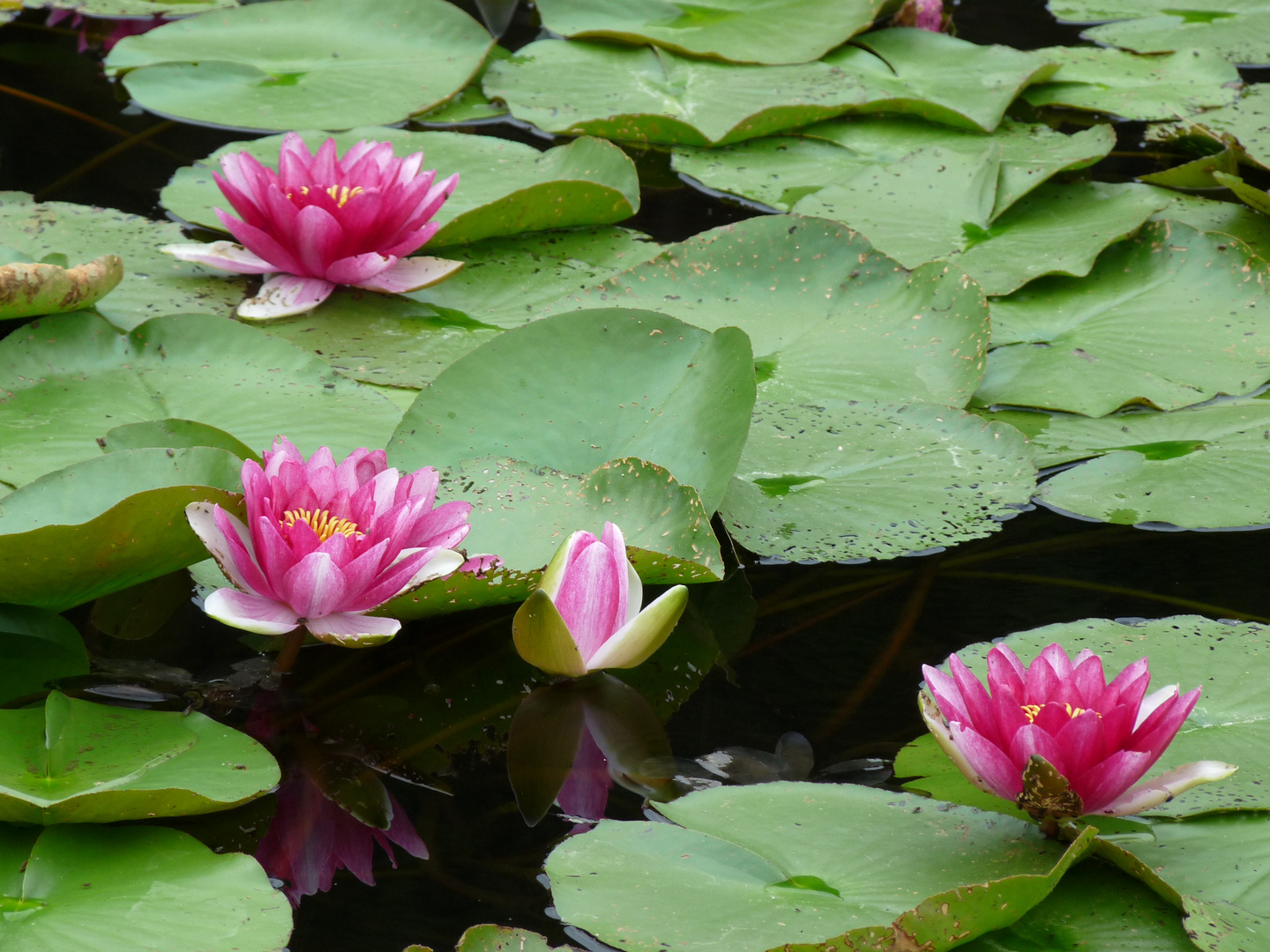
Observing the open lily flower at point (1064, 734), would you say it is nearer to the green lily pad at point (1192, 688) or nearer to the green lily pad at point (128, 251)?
the green lily pad at point (1192, 688)

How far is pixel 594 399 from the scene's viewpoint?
1535mm

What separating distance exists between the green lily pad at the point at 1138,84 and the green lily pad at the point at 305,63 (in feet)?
4.43

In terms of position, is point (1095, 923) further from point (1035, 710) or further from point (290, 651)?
point (290, 651)

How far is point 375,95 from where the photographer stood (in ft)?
8.55

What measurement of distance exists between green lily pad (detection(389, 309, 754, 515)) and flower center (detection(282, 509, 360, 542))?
245 millimetres

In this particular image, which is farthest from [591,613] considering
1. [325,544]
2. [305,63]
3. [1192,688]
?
[305,63]

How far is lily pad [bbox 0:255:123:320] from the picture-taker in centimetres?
159

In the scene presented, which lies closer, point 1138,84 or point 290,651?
point 290,651

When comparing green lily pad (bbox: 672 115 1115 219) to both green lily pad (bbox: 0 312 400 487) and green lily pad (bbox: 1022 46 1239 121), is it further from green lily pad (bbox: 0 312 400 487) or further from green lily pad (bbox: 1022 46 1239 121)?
green lily pad (bbox: 0 312 400 487)

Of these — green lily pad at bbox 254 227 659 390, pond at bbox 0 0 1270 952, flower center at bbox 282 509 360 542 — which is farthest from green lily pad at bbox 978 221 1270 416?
flower center at bbox 282 509 360 542

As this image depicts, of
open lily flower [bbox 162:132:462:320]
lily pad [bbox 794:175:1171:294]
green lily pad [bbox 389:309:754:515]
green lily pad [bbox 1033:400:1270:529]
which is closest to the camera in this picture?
green lily pad [bbox 389:309:754:515]

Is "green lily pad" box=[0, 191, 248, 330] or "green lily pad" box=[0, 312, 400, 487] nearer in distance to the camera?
"green lily pad" box=[0, 312, 400, 487]

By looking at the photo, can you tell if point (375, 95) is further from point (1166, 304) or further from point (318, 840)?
point (318, 840)

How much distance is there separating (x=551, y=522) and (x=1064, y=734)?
0.60 meters
